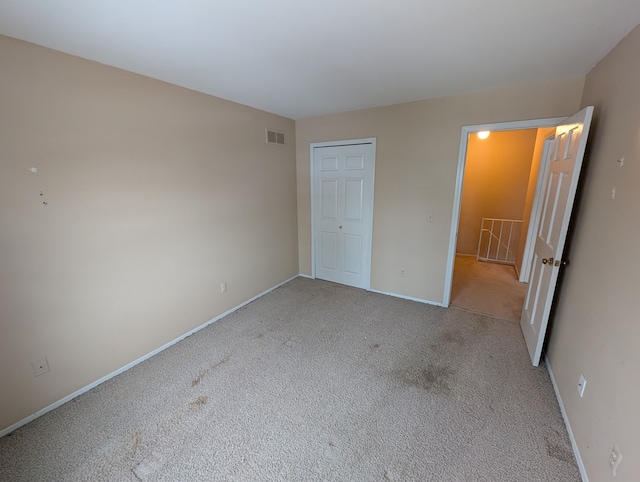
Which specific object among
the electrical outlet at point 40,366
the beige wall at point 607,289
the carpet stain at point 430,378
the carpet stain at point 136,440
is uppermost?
the beige wall at point 607,289

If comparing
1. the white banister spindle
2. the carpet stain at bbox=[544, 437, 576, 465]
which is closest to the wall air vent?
the carpet stain at bbox=[544, 437, 576, 465]

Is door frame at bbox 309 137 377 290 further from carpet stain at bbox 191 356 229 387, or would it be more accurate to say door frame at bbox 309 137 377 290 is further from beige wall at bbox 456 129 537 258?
beige wall at bbox 456 129 537 258

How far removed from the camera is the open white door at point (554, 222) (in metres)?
1.84

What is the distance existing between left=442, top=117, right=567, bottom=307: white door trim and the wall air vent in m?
2.16

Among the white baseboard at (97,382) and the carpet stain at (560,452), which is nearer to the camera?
the carpet stain at (560,452)

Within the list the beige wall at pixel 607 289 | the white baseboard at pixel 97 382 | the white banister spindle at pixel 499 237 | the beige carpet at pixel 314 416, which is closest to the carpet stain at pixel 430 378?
the beige carpet at pixel 314 416

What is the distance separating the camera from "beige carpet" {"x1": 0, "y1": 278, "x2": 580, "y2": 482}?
1.44m

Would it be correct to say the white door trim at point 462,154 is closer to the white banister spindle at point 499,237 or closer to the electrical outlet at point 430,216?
the electrical outlet at point 430,216

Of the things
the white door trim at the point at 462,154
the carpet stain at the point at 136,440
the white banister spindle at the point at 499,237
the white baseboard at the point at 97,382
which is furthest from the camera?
the white banister spindle at the point at 499,237

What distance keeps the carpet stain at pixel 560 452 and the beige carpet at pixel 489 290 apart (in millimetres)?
1612

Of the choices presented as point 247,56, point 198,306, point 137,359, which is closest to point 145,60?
point 247,56

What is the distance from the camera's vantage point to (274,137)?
136 inches

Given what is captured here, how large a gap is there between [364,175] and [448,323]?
2.00 meters

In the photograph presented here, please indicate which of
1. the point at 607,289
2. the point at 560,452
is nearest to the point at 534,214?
the point at 607,289
